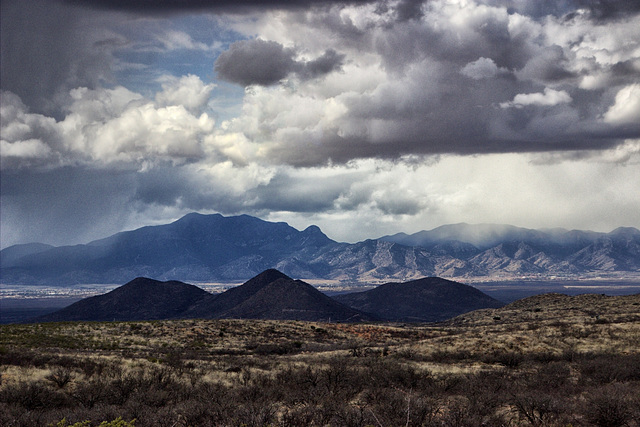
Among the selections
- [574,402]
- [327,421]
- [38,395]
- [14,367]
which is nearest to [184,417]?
[327,421]

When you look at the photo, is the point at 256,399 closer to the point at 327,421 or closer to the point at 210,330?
the point at 327,421

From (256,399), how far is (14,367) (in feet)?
59.9

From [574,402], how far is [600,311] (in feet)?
271

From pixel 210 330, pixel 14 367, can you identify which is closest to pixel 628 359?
pixel 14 367

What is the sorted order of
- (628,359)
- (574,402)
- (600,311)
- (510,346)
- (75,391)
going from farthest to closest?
1. (600,311)
2. (510,346)
3. (628,359)
4. (75,391)
5. (574,402)

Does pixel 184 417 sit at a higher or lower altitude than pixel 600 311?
higher

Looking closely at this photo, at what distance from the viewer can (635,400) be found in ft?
69.7

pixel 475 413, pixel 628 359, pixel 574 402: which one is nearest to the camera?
pixel 475 413

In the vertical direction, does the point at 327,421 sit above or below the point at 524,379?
above

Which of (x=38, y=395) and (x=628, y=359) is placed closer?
(x=38, y=395)

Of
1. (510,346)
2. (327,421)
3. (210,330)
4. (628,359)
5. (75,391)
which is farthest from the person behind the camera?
(210,330)

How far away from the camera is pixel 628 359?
35719 millimetres

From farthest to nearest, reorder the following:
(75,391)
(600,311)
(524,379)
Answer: (600,311) → (524,379) → (75,391)

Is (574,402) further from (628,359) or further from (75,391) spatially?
(75,391)
